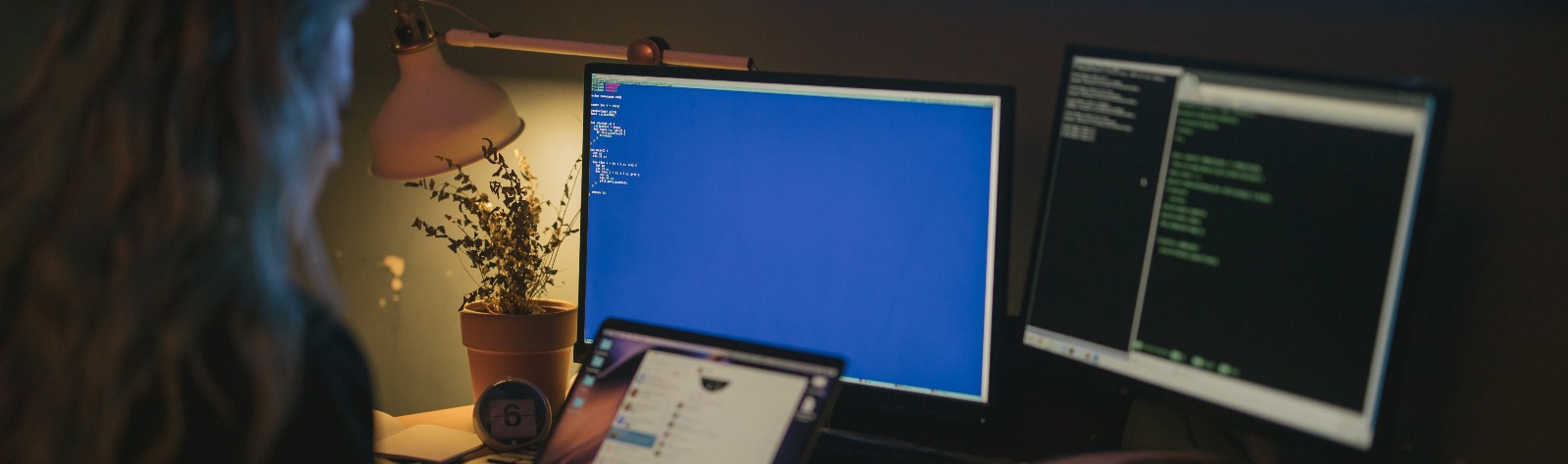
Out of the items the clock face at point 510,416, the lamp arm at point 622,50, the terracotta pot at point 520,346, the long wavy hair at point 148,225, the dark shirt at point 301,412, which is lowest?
the clock face at point 510,416

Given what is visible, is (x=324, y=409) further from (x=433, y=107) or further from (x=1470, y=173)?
(x=1470, y=173)

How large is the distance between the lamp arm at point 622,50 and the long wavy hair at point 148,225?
540mm

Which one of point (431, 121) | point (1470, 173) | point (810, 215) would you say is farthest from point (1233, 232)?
point (431, 121)

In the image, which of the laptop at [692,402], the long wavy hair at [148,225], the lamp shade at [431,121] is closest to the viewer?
the long wavy hair at [148,225]

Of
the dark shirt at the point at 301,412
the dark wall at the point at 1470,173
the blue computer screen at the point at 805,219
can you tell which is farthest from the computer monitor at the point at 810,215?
the dark shirt at the point at 301,412

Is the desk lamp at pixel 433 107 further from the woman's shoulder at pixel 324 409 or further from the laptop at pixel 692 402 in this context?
the woman's shoulder at pixel 324 409

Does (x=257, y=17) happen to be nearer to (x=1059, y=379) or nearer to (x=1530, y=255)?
(x=1059, y=379)

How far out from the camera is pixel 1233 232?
2.70 feet

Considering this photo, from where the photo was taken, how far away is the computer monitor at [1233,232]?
0.75 meters

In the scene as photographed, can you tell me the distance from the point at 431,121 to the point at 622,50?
0.72 ft

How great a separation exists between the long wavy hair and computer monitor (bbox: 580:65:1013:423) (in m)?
0.50

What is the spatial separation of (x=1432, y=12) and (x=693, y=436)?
0.73 m

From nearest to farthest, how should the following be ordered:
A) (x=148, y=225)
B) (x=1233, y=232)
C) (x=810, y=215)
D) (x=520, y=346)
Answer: (x=148, y=225) < (x=1233, y=232) < (x=810, y=215) < (x=520, y=346)

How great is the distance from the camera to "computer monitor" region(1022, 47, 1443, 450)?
0.75 meters
